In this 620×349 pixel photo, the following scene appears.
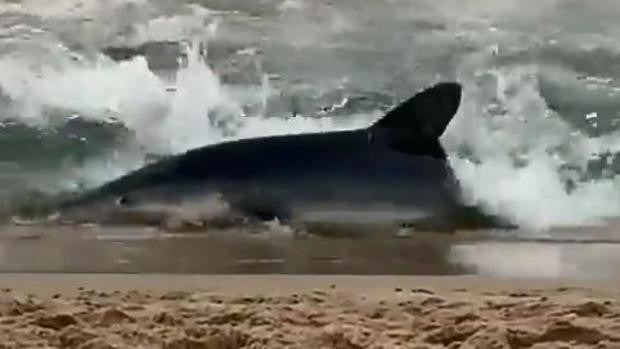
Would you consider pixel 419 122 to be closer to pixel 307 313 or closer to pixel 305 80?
pixel 305 80

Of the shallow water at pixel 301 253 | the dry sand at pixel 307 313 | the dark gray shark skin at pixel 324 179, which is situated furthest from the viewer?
the dark gray shark skin at pixel 324 179

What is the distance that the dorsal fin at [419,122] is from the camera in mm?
2168

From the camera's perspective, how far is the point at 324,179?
2.16m

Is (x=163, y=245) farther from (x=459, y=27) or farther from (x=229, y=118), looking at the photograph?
(x=459, y=27)

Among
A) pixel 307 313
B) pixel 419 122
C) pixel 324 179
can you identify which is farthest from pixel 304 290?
pixel 419 122

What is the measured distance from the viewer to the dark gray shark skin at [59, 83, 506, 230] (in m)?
2.16

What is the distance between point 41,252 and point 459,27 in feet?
2.84

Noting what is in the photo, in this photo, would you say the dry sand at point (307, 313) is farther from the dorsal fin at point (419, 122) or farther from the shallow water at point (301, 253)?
the dorsal fin at point (419, 122)

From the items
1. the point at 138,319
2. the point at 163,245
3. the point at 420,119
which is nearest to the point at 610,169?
the point at 420,119

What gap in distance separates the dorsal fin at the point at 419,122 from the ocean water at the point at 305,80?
A: 0.07 feet

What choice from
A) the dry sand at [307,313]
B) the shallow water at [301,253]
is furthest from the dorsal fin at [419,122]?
the dry sand at [307,313]

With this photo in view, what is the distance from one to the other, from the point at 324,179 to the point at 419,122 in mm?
205

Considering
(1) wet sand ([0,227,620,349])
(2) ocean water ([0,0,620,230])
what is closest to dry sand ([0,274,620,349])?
(1) wet sand ([0,227,620,349])

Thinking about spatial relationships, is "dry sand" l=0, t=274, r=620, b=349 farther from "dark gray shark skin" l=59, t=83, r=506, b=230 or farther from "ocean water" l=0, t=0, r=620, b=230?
"ocean water" l=0, t=0, r=620, b=230
